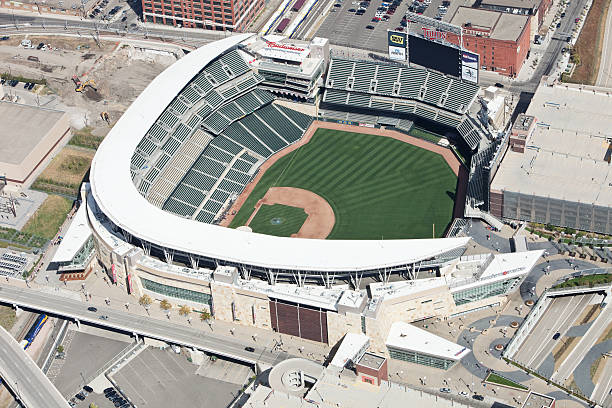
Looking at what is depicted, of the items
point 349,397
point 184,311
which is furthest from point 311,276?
point 349,397

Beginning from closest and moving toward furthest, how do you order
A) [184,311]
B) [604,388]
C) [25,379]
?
[604,388], [25,379], [184,311]

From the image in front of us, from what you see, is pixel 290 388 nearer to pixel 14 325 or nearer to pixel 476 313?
pixel 476 313

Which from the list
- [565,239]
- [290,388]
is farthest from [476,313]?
[290,388]

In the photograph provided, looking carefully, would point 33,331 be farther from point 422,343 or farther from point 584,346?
point 584,346

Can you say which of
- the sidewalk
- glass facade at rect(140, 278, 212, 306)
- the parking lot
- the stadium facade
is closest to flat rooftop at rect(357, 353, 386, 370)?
the stadium facade

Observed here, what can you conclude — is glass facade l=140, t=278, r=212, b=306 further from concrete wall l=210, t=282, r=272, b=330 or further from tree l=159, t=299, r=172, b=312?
concrete wall l=210, t=282, r=272, b=330
